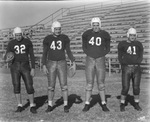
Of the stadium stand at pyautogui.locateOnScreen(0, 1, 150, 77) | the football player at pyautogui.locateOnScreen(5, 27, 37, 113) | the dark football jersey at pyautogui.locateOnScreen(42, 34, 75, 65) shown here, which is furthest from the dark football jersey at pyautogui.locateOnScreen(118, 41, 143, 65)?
the stadium stand at pyautogui.locateOnScreen(0, 1, 150, 77)

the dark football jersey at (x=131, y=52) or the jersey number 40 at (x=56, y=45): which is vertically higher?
the jersey number 40 at (x=56, y=45)

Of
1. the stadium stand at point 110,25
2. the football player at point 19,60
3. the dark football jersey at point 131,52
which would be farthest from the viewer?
the stadium stand at point 110,25

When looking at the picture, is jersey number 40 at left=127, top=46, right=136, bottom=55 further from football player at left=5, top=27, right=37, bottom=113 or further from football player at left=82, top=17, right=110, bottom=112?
football player at left=5, top=27, right=37, bottom=113

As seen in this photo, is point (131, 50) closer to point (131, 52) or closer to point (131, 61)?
point (131, 52)

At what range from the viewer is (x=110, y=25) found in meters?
16.5

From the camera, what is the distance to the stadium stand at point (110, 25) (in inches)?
510

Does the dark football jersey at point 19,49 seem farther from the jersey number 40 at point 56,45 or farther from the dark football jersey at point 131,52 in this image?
the dark football jersey at point 131,52

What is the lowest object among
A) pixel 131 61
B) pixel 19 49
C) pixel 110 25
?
pixel 131 61

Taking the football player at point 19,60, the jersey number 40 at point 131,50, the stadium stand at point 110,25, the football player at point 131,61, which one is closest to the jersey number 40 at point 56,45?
the football player at point 19,60

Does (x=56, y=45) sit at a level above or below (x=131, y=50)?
above

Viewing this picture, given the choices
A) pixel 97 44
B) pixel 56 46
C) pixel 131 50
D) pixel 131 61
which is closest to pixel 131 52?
pixel 131 50

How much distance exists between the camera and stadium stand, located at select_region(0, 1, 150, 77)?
12954 mm

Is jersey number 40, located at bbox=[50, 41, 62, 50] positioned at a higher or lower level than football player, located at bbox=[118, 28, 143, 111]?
higher

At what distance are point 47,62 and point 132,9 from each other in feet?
45.8
